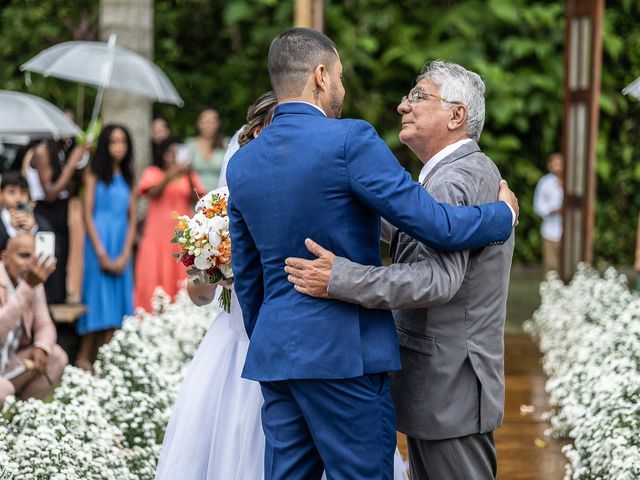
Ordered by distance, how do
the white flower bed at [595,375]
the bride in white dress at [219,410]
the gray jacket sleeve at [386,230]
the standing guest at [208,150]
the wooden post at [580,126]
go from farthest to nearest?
the wooden post at [580,126], the standing guest at [208,150], the white flower bed at [595,375], the bride in white dress at [219,410], the gray jacket sleeve at [386,230]

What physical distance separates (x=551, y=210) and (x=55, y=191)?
22.4ft

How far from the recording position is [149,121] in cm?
1174

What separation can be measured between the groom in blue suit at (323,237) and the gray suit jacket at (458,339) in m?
0.16

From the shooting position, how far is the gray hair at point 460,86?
3.97 meters

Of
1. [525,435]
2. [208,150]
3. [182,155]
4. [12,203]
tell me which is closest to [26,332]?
[12,203]

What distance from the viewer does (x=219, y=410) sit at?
14.8 feet

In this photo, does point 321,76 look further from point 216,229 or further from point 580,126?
point 580,126

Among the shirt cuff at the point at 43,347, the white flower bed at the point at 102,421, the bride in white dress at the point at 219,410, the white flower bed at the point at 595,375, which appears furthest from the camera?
the shirt cuff at the point at 43,347

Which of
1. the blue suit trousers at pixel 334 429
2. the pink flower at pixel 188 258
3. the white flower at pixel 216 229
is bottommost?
the blue suit trousers at pixel 334 429

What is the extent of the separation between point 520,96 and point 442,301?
13.3m

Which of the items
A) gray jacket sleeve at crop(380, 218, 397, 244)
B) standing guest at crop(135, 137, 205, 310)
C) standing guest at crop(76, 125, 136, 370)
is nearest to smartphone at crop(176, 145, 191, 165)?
standing guest at crop(135, 137, 205, 310)

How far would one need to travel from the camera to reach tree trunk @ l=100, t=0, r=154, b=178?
11367 millimetres

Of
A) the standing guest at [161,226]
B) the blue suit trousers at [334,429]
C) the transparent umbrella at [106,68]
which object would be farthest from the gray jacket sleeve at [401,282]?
the standing guest at [161,226]

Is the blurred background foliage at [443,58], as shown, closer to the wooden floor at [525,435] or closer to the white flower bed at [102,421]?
the wooden floor at [525,435]
